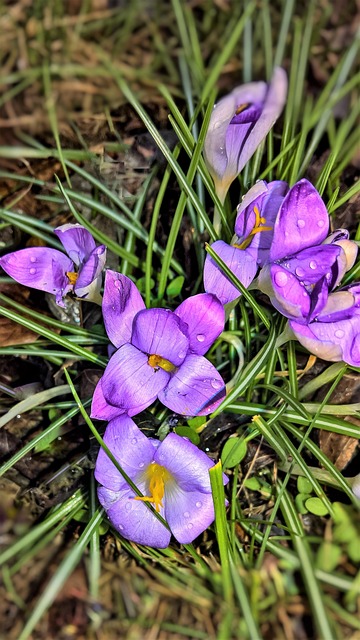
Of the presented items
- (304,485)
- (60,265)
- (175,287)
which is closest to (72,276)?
(60,265)

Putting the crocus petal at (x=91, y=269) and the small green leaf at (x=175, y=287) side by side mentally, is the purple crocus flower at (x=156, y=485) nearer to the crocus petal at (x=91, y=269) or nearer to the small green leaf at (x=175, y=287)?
the crocus petal at (x=91, y=269)

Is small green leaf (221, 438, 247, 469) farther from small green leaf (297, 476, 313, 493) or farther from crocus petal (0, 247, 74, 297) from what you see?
crocus petal (0, 247, 74, 297)

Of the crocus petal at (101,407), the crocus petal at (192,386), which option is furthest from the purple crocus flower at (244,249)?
the crocus petal at (101,407)

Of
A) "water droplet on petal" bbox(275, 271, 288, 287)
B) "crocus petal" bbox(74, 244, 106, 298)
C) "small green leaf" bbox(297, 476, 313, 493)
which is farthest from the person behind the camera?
"small green leaf" bbox(297, 476, 313, 493)

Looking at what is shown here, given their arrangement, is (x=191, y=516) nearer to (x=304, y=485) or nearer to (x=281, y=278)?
(x=304, y=485)

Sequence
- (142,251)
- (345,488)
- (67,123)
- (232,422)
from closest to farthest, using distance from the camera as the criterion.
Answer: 1. (345,488)
2. (232,422)
3. (142,251)
4. (67,123)

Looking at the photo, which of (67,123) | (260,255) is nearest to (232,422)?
(260,255)

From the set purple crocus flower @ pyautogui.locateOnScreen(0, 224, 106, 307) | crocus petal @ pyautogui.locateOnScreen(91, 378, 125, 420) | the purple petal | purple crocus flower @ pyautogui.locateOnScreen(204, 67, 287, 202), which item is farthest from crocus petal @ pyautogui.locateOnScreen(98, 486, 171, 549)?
purple crocus flower @ pyautogui.locateOnScreen(204, 67, 287, 202)

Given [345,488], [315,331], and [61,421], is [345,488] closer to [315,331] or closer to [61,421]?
[315,331]
